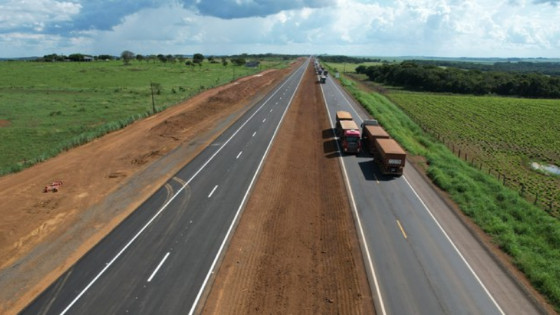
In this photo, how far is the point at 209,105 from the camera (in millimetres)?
65750

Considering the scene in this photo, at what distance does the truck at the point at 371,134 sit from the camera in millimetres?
37312

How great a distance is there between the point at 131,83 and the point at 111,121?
57.5 metres

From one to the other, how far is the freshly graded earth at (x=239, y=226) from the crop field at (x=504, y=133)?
2043 centimetres

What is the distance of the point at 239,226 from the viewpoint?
23.3 meters

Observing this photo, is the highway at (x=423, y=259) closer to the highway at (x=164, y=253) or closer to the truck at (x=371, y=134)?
the truck at (x=371, y=134)

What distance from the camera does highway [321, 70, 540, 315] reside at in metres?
16.8

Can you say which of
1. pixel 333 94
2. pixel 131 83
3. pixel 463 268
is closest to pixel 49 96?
pixel 131 83

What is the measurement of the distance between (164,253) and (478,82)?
125321 mm

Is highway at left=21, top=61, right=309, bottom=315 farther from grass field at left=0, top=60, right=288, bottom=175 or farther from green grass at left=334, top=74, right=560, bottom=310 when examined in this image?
grass field at left=0, top=60, right=288, bottom=175

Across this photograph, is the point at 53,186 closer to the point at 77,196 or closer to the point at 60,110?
the point at 77,196

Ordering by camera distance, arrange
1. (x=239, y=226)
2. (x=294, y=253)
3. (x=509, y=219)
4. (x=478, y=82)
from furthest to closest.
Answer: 1. (x=478, y=82)
2. (x=509, y=219)
3. (x=239, y=226)
4. (x=294, y=253)

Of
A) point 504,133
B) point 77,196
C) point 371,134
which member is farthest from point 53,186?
point 504,133

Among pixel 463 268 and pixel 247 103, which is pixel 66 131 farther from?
pixel 463 268

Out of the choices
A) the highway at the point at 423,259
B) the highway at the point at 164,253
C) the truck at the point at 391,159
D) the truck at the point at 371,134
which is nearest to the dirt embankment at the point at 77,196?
the highway at the point at 164,253
